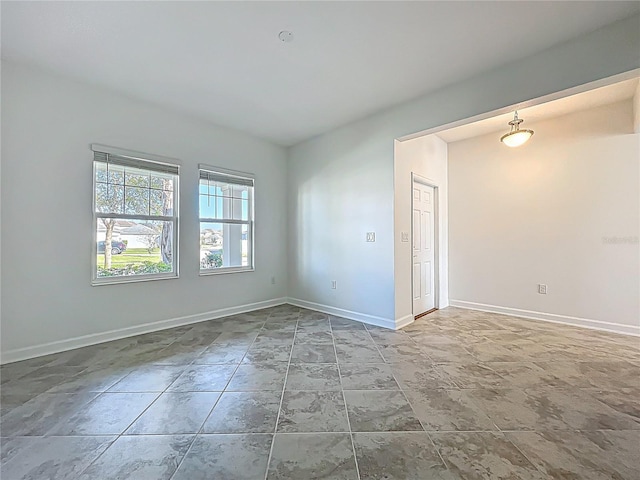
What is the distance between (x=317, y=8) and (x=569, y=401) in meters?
3.29

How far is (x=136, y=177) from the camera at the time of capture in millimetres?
3447

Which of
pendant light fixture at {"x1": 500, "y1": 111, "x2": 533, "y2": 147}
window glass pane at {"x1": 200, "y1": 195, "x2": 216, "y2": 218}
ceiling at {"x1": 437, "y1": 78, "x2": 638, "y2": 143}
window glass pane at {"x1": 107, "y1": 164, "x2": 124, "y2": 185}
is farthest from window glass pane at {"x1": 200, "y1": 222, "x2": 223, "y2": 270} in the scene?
pendant light fixture at {"x1": 500, "y1": 111, "x2": 533, "y2": 147}

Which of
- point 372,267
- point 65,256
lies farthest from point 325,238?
point 65,256

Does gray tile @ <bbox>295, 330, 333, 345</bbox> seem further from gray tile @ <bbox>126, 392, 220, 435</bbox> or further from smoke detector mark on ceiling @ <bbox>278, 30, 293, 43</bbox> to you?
smoke detector mark on ceiling @ <bbox>278, 30, 293, 43</bbox>

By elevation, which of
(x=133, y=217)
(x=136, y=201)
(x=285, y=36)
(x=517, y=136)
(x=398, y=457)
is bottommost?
(x=398, y=457)

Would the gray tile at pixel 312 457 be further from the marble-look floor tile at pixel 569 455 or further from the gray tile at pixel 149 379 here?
the gray tile at pixel 149 379

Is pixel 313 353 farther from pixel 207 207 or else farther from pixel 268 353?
pixel 207 207

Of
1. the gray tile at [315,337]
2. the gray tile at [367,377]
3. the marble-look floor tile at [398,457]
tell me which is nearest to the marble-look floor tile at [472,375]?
the gray tile at [367,377]

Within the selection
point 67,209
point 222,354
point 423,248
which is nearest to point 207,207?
point 67,209

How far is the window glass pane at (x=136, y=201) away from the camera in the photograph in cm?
337

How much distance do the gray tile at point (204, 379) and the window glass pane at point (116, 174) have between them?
2.33 meters

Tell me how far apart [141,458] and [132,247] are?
2.59m

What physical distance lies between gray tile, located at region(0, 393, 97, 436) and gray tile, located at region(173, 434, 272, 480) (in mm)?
Result: 975

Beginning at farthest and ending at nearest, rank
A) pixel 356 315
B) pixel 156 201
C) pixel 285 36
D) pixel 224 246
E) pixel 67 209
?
pixel 224 246 < pixel 356 315 < pixel 156 201 < pixel 67 209 < pixel 285 36
